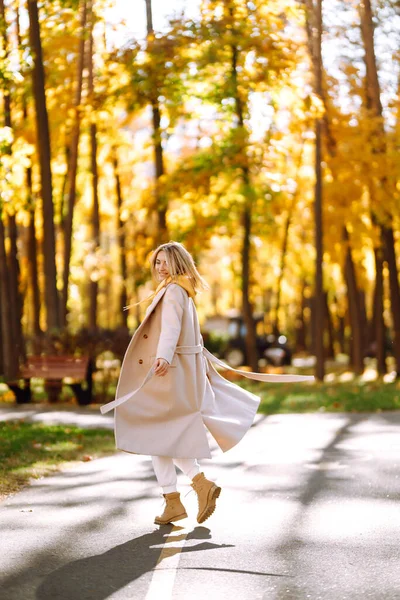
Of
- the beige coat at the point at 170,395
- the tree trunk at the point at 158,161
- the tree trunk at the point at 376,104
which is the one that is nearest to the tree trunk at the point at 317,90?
the tree trunk at the point at 376,104

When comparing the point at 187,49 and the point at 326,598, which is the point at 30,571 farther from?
the point at 187,49

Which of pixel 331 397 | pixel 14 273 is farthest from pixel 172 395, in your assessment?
pixel 14 273

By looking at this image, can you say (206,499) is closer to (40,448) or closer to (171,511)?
(171,511)

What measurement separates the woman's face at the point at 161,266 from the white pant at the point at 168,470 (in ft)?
4.08

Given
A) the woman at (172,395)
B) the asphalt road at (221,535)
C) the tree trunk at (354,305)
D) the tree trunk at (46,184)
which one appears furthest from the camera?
the tree trunk at (354,305)

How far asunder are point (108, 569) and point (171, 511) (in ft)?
4.63

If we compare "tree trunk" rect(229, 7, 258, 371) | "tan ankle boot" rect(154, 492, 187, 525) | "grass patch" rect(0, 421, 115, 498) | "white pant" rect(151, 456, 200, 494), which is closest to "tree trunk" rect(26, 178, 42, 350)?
"tree trunk" rect(229, 7, 258, 371)

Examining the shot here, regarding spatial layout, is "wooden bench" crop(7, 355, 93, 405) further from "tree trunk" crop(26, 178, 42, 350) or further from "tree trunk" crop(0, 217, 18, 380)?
"tree trunk" crop(26, 178, 42, 350)

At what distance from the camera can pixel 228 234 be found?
28.6 metres

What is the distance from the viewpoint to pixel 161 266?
755cm

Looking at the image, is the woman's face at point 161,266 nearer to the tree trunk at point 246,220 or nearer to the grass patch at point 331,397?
the grass patch at point 331,397

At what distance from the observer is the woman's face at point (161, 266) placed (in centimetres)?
750

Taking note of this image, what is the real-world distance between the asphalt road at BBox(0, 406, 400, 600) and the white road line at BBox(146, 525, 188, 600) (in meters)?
0.01

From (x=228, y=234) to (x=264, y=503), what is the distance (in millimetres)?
20474
